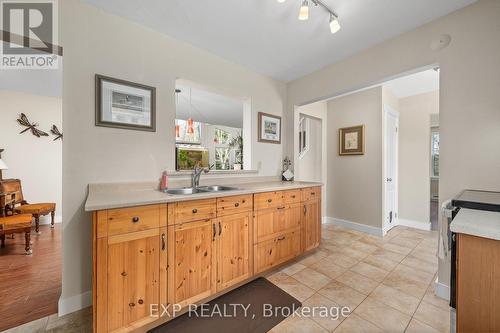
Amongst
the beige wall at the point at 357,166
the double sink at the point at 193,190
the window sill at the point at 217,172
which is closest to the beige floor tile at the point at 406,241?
the beige wall at the point at 357,166

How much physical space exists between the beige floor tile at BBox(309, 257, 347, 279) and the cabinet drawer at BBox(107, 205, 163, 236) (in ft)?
6.12

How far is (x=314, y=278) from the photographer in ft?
6.92

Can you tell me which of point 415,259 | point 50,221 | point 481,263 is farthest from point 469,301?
point 50,221

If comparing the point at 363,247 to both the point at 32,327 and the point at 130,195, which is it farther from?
the point at 32,327

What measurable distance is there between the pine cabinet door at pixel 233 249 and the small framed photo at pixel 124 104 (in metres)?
1.23

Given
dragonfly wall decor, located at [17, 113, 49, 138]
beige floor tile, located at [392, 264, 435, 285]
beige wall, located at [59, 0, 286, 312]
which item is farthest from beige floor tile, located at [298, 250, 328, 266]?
dragonfly wall decor, located at [17, 113, 49, 138]

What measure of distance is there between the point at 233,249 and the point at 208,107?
13.0ft

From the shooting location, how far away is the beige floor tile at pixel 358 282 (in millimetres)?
1918

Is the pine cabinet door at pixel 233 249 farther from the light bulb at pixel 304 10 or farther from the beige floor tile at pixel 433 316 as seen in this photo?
the light bulb at pixel 304 10

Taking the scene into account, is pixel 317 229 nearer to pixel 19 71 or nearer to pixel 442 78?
pixel 442 78

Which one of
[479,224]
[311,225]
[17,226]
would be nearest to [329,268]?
[311,225]

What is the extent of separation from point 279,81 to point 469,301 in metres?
3.13

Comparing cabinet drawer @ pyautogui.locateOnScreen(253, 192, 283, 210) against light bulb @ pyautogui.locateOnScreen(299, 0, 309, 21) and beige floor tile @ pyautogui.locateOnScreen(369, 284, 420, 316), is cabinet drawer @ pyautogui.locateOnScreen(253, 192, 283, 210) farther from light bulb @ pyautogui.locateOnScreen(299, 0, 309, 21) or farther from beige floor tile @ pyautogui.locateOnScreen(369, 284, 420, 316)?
light bulb @ pyautogui.locateOnScreen(299, 0, 309, 21)

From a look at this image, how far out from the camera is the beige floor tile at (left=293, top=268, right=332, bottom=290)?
6.51 feet
